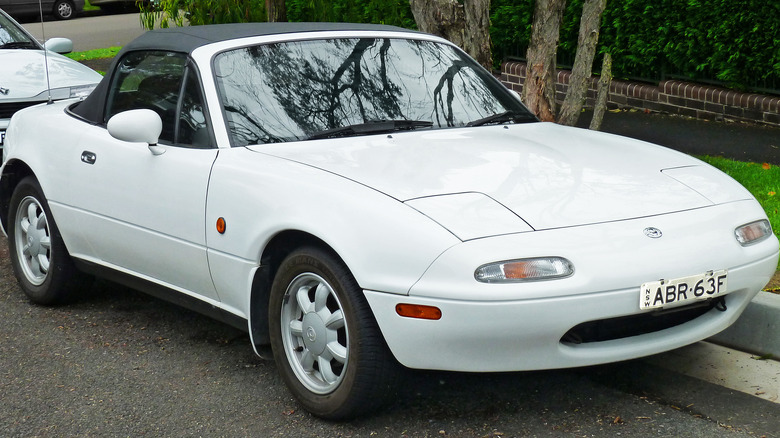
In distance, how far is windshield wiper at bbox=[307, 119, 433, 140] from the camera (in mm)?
4770

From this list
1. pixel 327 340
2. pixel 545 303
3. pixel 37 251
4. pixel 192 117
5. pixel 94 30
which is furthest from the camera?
pixel 94 30

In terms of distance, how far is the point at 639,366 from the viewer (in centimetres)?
475

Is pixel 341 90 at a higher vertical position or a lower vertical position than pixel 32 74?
higher

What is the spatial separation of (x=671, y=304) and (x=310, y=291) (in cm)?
136

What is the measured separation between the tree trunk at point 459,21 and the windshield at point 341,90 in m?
2.44

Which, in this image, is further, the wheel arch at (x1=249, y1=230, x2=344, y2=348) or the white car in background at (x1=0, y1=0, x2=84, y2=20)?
the white car in background at (x1=0, y1=0, x2=84, y2=20)

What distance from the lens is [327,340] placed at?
4.14 metres

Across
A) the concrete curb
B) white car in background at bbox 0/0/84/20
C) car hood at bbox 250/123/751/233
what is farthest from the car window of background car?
white car in background at bbox 0/0/84/20

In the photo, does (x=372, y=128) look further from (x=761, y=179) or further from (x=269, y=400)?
(x=761, y=179)

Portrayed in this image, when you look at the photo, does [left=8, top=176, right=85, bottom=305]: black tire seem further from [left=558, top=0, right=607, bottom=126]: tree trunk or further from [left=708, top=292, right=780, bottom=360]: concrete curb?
[left=558, top=0, right=607, bottom=126]: tree trunk

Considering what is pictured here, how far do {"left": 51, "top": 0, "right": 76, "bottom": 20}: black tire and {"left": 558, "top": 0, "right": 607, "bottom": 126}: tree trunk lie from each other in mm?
22191

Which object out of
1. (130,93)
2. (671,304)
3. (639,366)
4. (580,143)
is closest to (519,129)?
(580,143)

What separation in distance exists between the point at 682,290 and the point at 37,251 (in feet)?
11.8

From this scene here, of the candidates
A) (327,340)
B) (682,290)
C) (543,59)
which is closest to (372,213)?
(327,340)
